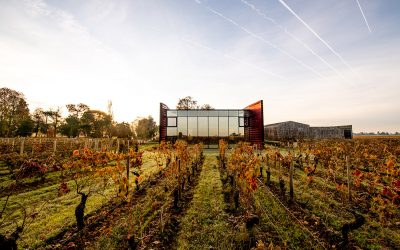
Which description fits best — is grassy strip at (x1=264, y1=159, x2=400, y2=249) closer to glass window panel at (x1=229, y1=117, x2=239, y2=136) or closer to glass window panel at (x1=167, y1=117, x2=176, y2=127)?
glass window panel at (x1=229, y1=117, x2=239, y2=136)

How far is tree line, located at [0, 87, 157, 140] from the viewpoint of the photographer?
29953mm

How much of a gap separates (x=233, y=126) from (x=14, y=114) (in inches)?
1262

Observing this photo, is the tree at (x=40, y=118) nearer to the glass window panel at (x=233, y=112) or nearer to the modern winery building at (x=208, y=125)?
the modern winery building at (x=208, y=125)

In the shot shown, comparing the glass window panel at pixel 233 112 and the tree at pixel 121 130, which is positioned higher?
the glass window panel at pixel 233 112

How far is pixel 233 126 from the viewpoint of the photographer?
23.9m

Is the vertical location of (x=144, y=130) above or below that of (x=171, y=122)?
below

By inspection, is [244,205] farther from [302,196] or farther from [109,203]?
[109,203]

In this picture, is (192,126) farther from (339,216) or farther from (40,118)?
(40,118)

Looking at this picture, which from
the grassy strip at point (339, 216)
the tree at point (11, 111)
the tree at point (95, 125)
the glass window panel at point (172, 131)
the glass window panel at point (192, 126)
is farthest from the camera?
the tree at point (95, 125)

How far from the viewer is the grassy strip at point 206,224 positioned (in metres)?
3.70

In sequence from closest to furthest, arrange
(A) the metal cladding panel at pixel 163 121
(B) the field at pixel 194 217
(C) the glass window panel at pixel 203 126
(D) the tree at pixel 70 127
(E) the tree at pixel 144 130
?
(B) the field at pixel 194 217 → (A) the metal cladding panel at pixel 163 121 → (C) the glass window panel at pixel 203 126 → (D) the tree at pixel 70 127 → (E) the tree at pixel 144 130

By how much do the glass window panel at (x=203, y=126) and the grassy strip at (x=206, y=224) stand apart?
17213mm

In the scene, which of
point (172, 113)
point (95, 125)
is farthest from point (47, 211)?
point (95, 125)

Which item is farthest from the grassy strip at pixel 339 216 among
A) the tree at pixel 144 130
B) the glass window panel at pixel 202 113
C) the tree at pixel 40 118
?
the tree at pixel 40 118
